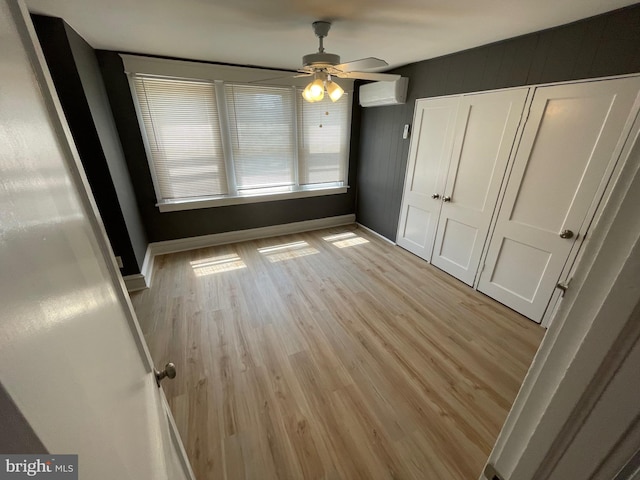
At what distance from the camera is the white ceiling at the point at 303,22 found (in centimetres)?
155

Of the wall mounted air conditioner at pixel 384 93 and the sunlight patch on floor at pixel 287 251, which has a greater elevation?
the wall mounted air conditioner at pixel 384 93

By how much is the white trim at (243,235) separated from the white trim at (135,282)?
680 millimetres

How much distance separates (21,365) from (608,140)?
2764 millimetres

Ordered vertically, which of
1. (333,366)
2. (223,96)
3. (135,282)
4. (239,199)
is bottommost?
(333,366)

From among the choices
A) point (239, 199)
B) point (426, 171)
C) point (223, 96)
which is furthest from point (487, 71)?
point (239, 199)

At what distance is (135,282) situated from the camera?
2646 millimetres

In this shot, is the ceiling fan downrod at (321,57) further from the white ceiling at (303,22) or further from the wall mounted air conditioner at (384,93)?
the wall mounted air conditioner at (384,93)

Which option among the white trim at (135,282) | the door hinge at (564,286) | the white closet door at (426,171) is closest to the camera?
the door hinge at (564,286)

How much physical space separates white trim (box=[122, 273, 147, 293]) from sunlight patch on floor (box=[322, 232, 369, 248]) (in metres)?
2.33

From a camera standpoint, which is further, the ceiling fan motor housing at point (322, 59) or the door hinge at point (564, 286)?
the ceiling fan motor housing at point (322, 59)

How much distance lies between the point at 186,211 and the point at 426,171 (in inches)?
121

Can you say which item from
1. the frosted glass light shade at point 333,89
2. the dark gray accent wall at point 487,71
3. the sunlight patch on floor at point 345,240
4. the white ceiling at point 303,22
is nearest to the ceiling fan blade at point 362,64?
the frosted glass light shade at point 333,89

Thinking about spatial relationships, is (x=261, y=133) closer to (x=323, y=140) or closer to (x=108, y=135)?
(x=323, y=140)

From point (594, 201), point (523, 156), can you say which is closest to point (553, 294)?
point (594, 201)
